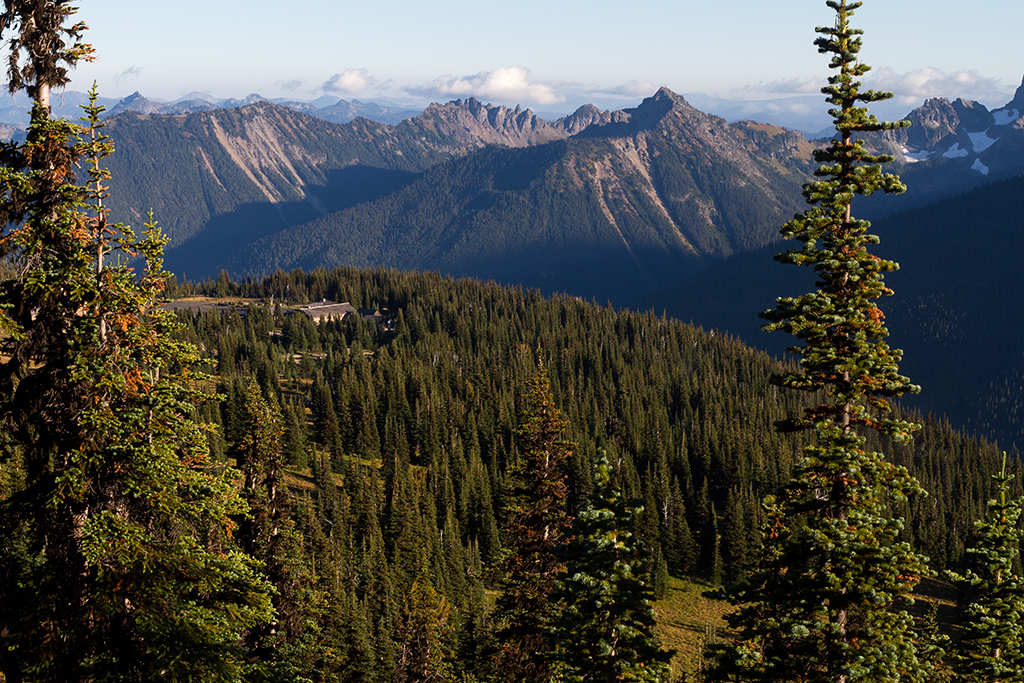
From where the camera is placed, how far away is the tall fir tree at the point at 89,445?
16.7 m

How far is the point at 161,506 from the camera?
17.2 metres

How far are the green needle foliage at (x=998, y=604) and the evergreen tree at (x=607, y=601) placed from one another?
11.8 metres

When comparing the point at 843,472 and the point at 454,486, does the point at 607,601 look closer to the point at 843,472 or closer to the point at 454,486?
the point at 843,472

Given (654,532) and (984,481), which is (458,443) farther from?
(984,481)

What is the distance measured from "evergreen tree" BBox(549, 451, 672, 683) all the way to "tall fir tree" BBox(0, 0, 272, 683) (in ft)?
35.6

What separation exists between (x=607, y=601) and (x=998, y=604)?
1493cm

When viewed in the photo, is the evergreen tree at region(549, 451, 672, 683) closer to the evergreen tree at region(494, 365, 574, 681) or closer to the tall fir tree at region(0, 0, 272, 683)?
the evergreen tree at region(494, 365, 574, 681)

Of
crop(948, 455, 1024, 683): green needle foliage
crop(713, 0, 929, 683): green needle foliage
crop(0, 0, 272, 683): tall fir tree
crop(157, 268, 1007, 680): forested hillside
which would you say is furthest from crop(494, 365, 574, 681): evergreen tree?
crop(157, 268, 1007, 680): forested hillside

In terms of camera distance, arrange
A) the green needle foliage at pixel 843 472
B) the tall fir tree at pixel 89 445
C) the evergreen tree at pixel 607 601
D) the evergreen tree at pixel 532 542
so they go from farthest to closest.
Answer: the evergreen tree at pixel 532 542 < the evergreen tree at pixel 607 601 < the green needle foliage at pixel 843 472 < the tall fir tree at pixel 89 445

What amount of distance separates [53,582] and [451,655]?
55385 millimetres

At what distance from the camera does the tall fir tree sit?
1673 centimetres

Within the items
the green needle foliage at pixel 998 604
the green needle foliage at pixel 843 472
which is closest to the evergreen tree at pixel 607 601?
the green needle foliage at pixel 843 472

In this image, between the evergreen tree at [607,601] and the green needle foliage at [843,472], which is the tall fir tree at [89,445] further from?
the green needle foliage at [843,472]

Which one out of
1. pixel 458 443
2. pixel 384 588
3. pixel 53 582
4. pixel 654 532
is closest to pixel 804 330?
pixel 53 582
